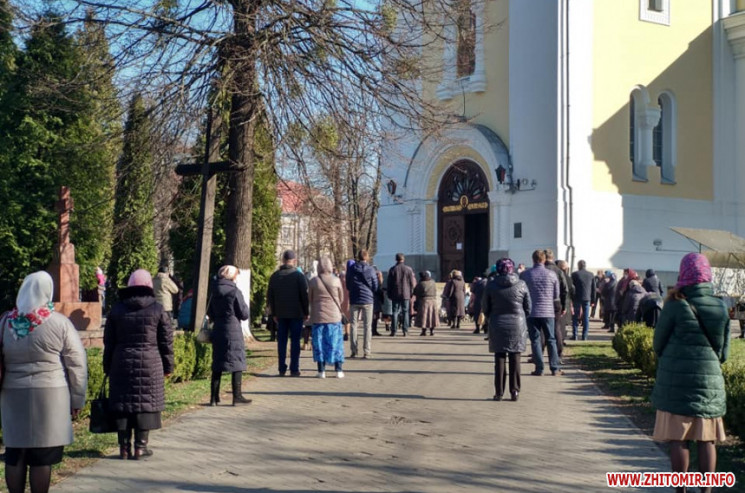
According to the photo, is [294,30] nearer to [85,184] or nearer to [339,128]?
[339,128]

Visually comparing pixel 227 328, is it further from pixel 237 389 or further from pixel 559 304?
pixel 559 304

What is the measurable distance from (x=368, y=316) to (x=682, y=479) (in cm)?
964

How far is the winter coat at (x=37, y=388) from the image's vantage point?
6.16 meters

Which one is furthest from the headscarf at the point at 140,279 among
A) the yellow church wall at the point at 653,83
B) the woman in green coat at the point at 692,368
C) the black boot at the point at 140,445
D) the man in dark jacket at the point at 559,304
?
the yellow church wall at the point at 653,83

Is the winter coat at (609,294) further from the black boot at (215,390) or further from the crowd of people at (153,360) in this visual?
the black boot at (215,390)

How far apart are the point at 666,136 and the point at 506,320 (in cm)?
2131

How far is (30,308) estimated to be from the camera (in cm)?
627

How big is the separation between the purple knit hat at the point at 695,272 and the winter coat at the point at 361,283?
9370mm

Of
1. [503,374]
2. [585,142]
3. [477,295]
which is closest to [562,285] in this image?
[503,374]

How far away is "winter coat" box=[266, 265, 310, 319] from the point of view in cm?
1329

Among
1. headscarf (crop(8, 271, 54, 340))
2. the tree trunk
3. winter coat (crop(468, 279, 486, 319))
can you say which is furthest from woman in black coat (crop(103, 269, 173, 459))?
winter coat (crop(468, 279, 486, 319))

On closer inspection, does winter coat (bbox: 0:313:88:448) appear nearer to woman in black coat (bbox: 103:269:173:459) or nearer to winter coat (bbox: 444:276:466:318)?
woman in black coat (bbox: 103:269:173:459)

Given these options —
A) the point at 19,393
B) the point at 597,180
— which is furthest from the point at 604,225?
the point at 19,393

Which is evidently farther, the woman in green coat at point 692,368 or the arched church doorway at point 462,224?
the arched church doorway at point 462,224
